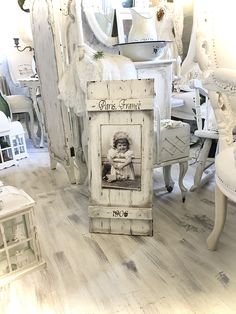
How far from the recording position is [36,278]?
138cm

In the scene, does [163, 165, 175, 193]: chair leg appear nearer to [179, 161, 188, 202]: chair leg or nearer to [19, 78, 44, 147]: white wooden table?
[179, 161, 188, 202]: chair leg

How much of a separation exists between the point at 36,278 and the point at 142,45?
1.49 metres

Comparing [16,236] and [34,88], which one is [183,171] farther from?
[34,88]

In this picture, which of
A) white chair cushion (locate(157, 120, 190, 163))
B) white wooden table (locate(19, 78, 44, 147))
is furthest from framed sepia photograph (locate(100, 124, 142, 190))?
white wooden table (locate(19, 78, 44, 147))

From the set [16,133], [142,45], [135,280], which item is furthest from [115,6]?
[135,280]

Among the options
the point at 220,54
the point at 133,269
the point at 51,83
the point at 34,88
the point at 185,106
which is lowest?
the point at 133,269

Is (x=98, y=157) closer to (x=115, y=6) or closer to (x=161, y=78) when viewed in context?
(x=161, y=78)

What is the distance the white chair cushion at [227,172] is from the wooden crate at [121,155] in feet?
1.29

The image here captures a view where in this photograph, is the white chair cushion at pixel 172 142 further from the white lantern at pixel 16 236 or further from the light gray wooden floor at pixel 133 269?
the white lantern at pixel 16 236

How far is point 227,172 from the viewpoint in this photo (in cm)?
119

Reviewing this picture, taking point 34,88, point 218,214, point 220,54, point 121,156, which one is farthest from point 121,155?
point 34,88

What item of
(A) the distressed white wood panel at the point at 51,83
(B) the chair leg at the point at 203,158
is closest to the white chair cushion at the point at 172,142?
(B) the chair leg at the point at 203,158

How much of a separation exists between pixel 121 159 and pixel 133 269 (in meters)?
0.54

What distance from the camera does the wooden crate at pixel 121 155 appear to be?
60.4 inches
